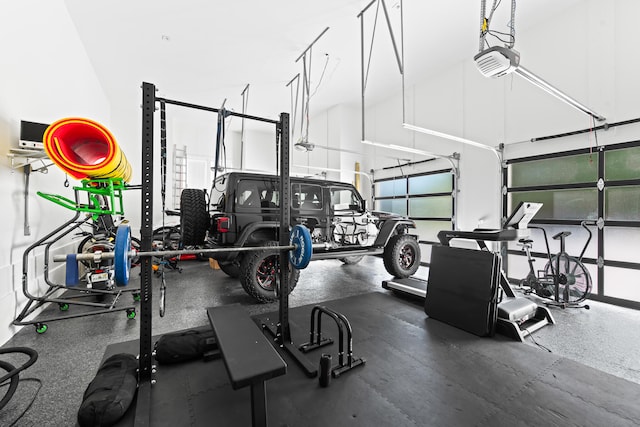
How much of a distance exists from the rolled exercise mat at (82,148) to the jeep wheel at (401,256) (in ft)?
13.0

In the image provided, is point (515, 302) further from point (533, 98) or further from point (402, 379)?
point (533, 98)

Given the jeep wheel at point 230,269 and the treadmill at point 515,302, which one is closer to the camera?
the treadmill at point 515,302

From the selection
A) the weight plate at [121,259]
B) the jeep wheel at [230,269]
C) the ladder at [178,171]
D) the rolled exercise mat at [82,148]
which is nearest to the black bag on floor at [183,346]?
the weight plate at [121,259]

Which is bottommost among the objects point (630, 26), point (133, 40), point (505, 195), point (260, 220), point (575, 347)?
point (575, 347)

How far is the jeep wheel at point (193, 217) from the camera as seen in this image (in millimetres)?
3533

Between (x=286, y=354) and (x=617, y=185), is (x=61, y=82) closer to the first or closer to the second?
(x=286, y=354)

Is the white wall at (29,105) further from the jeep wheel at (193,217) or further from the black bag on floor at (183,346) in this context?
the black bag on floor at (183,346)

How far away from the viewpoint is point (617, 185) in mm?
3449

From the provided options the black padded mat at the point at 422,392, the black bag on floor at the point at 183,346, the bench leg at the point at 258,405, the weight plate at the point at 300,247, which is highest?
the weight plate at the point at 300,247

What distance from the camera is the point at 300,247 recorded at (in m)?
2.22

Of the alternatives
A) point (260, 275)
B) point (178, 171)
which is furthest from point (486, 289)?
point (178, 171)

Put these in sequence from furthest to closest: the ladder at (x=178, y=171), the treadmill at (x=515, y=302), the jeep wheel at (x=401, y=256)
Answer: the ladder at (x=178, y=171)
the jeep wheel at (x=401, y=256)
the treadmill at (x=515, y=302)

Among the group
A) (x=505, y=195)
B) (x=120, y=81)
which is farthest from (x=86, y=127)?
(x=505, y=195)

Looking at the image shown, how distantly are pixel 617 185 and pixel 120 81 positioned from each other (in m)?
9.11
